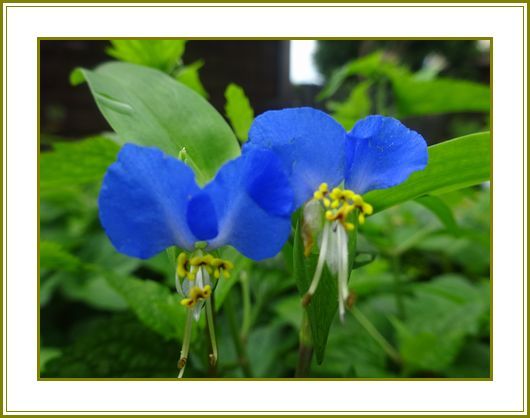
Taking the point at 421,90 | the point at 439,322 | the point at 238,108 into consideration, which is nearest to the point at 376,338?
the point at 439,322

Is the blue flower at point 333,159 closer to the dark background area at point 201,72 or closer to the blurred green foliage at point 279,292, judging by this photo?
the blurred green foliage at point 279,292

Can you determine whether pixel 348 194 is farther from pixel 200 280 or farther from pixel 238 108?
pixel 238 108

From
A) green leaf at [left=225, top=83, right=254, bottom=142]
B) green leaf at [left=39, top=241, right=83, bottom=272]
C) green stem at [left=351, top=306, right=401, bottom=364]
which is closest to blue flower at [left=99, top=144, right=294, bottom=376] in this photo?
green leaf at [left=225, top=83, right=254, bottom=142]

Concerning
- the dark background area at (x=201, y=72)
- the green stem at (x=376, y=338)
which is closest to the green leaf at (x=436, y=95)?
the green stem at (x=376, y=338)

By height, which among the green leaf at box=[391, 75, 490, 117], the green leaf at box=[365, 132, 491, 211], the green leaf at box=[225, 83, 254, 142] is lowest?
the green leaf at box=[365, 132, 491, 211]

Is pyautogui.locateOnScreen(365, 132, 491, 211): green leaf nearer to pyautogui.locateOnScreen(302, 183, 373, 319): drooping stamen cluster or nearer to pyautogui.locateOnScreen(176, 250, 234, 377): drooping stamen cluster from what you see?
pyautogui.locateOnScreen(302, 183, 373, 319): drooping stamen cluster

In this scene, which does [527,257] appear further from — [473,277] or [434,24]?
[473,277]
